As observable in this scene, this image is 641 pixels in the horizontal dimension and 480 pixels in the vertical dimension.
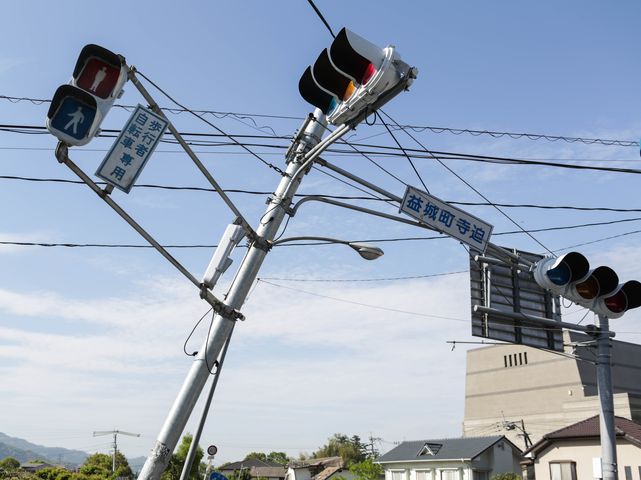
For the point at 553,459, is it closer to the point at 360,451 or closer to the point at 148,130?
the point at 148,130

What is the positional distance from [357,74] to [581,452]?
111 feet

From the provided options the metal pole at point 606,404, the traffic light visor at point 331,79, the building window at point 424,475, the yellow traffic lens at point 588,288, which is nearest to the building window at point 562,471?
the building window at point 424,475

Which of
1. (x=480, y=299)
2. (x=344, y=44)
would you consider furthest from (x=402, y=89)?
(x=480, y=299)

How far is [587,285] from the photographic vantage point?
11.0 metres

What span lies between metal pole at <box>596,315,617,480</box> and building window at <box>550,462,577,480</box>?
26.9 m

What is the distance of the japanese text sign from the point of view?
33.3 ft

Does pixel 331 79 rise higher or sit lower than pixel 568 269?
higher

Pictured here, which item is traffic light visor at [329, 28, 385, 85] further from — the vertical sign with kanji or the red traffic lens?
the red traffic lens

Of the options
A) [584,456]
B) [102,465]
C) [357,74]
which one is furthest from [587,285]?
[102,465]

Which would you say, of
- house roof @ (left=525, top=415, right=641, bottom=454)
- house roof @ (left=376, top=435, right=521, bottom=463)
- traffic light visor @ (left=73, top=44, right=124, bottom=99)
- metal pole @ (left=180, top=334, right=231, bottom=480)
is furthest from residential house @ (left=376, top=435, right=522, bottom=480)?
traffic light visor @ (left=73, top=44, right=124, bottom=99)

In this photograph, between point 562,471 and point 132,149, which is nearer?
point 132,149

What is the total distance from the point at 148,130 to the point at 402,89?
333 cm

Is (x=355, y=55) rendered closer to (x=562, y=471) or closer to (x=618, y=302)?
(x=618, y=302)

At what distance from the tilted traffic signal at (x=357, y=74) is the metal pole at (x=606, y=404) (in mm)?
6557
